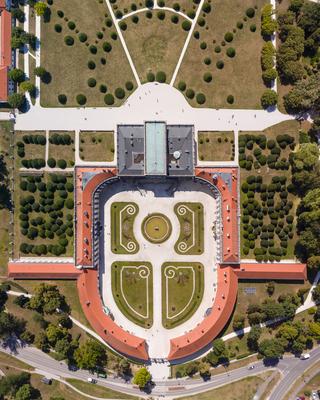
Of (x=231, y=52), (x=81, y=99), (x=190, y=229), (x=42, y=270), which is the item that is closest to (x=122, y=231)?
(x=190, y=229)

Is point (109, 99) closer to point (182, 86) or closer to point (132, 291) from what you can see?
point (182, 86)

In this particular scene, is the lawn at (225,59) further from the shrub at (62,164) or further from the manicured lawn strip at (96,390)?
the manicured lawn strip at (96,390)

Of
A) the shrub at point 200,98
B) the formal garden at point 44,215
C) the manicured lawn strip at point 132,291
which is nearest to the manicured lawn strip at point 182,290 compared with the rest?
the manicured lawn strip at point 132,291

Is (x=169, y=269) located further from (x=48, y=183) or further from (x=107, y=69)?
(x=107, y=69)

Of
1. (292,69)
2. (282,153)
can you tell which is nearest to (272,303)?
(282,153)

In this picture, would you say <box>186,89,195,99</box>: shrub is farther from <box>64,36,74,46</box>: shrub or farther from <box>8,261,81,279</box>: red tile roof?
<box>8,261,81,279</box>: red tile roof

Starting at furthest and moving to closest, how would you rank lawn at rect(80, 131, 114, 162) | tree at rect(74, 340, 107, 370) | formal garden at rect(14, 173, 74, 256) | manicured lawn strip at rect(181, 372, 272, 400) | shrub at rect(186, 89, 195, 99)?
1. lawn at rect(80, 131, 114, 162)
2. shrub at rect(186, 89, 195, 99)
3. formal garden at rect(14, 173, 74, 256)
4. manicured lawn strip at rect(181, 372, 272, 400)
5. tree at rect(74, 340, 107, 370)

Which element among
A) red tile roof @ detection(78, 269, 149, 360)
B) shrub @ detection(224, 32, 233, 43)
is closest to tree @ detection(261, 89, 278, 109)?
shrub @ detection(224, 32, 233, 43)
